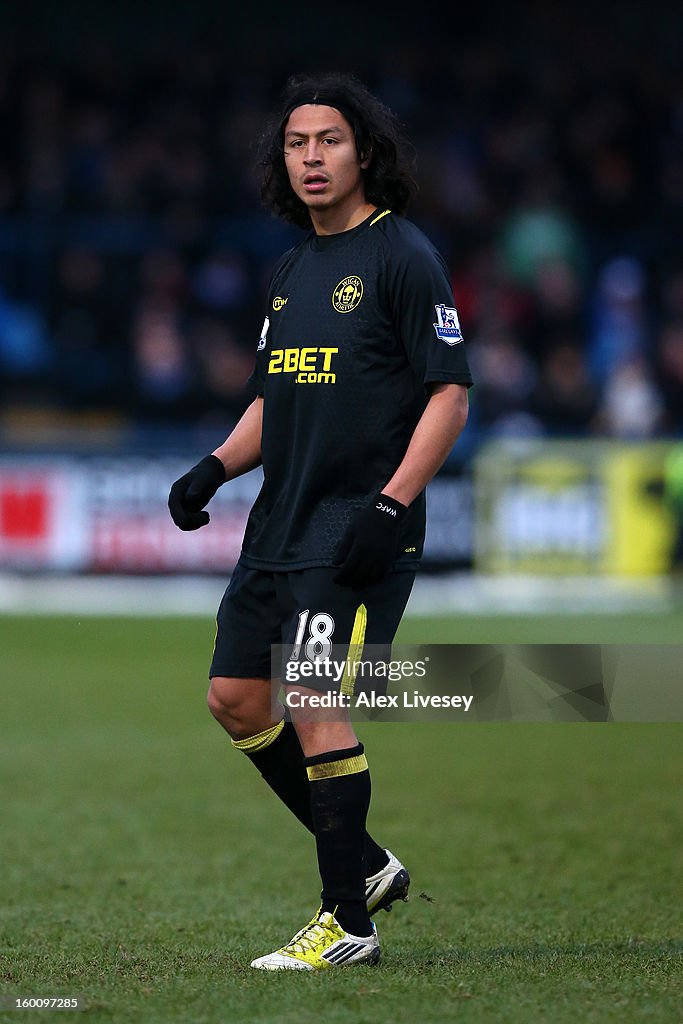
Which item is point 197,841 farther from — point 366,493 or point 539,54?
point 539,54

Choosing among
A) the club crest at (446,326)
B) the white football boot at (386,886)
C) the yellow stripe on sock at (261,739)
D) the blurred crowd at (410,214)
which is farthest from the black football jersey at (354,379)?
the blurred crowd at (410,214)

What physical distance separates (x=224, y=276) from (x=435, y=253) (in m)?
13.1

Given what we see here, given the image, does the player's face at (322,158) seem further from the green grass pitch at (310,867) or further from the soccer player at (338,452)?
the green grass pitch at (310,867)

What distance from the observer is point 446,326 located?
422 cm

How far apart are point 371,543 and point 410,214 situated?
555 inches

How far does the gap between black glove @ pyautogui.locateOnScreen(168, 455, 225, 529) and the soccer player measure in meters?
0.01

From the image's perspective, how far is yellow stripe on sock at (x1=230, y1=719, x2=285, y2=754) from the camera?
14.8 feet

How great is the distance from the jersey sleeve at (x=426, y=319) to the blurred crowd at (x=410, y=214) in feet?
37.6

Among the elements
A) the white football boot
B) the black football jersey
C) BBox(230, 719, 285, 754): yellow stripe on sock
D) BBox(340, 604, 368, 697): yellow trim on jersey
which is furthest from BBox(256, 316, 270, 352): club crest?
the white football boot

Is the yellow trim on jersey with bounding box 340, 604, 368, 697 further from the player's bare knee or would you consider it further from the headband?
the headband

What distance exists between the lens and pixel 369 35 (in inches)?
880

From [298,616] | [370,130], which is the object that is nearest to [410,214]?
[370,130]

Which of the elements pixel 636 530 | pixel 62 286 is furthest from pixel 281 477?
pixel 62 286

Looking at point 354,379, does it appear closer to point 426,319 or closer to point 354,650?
point 426,319
